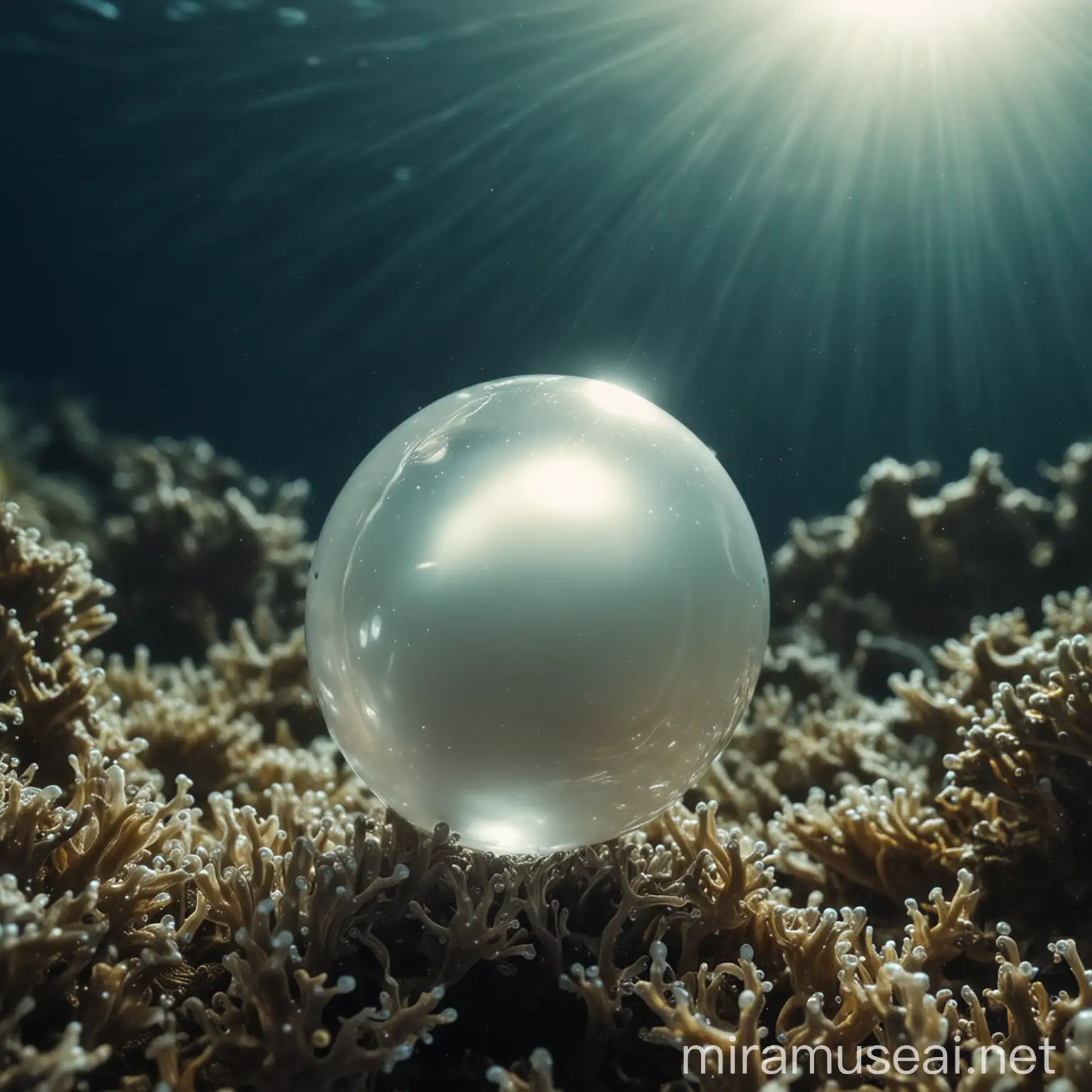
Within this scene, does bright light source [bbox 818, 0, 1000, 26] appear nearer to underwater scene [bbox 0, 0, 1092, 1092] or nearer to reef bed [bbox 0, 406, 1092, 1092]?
underwater scene [bbox 0, 0, 1092, 1092]

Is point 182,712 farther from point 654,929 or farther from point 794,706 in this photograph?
point 794,706

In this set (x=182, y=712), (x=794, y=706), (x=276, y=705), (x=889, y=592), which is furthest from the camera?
(x=889, y=592)

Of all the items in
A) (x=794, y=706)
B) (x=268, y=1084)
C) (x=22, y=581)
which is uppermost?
(x=22, y=581)

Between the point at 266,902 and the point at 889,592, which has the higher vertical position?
the point at 266,902

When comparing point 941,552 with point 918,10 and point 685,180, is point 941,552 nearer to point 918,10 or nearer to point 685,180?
point 918,10

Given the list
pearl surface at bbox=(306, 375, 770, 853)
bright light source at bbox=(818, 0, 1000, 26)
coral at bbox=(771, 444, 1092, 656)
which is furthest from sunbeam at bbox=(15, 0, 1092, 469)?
pearl surface at bbox=(306, 375, 770, 853)

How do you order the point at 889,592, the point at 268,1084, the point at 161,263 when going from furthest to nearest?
the point at 161,263
the point at 889,592
the point at 268,1084

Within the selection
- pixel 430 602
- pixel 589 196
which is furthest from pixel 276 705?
pixel 589 196

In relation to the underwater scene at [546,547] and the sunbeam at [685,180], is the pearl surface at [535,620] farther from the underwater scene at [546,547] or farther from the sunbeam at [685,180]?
the sunbeam at [685,180]

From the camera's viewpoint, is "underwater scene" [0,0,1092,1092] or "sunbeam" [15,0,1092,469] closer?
"underwater scene" [0,0,1092,1092]
